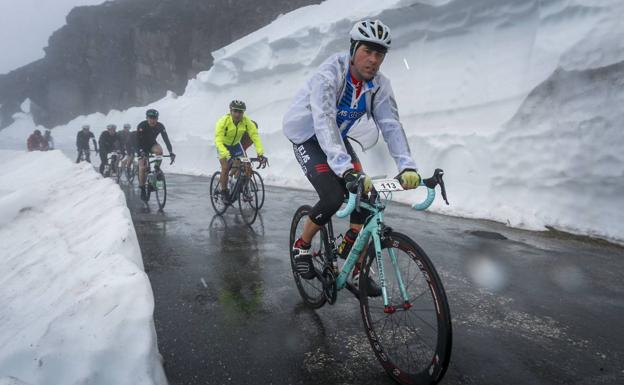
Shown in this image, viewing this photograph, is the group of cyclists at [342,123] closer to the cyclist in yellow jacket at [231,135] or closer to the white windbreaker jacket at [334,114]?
the white windbreaker jacket at [334,114]

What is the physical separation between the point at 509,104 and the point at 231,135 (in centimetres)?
691

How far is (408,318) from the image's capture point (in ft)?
9.48

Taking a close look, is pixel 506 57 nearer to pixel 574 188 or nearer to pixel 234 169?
pixel 574 188

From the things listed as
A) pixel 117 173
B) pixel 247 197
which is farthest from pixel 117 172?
pixel 247 197

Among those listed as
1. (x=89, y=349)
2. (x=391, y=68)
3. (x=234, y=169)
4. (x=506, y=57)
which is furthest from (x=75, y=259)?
(x=391, y=68)

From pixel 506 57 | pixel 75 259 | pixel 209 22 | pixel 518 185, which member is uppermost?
pixel 209 22

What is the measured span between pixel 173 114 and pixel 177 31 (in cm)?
2350

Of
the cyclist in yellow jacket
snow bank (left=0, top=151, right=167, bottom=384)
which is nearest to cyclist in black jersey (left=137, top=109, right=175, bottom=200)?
the cyclist in yellow jacket

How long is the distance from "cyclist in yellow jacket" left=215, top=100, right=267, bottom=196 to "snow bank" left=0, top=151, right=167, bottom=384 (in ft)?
6.63

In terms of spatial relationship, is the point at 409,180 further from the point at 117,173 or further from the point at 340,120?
the point at 117,173

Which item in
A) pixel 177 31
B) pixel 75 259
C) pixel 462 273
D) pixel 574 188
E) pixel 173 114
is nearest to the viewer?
pixel 75 259

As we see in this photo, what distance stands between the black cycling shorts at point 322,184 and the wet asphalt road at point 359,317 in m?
0.95

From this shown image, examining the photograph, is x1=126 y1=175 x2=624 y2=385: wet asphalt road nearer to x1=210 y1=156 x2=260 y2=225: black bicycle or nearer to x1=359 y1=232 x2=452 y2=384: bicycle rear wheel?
x1=359 y1=232 x2=452 y2=384: bicycle rear wheel

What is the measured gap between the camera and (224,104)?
24.3 m
